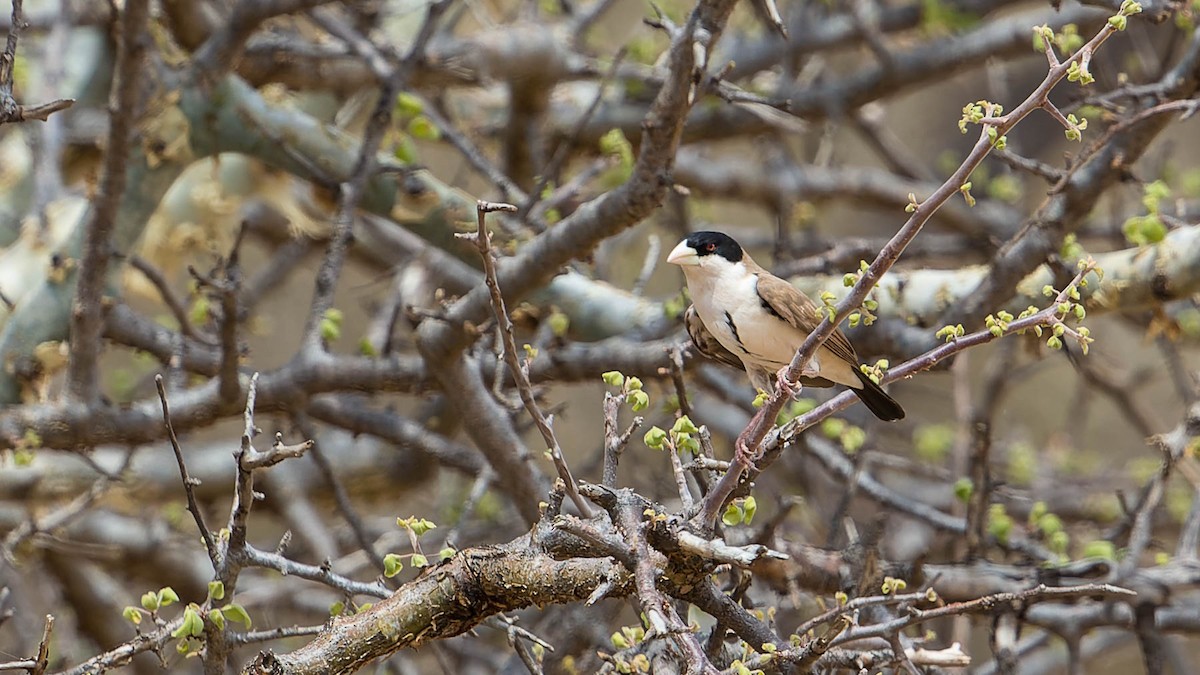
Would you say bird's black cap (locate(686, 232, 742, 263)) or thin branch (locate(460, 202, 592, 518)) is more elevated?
bird's black cap (locate(686, 232, 742, 263))

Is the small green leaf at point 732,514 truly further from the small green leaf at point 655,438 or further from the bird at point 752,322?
the bird at point 752,322

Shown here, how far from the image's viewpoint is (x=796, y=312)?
3.04m

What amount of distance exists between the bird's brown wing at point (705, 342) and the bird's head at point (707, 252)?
4.8 inches

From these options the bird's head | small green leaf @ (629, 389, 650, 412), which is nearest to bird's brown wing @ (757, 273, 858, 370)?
the bird's head

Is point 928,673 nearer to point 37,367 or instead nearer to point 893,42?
point 37,367

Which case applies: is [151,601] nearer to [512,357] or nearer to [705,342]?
[512,357]

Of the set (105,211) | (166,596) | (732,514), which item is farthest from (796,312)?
(105,211)

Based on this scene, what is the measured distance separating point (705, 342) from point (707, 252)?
0.78 feet

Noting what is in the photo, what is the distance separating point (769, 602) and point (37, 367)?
7.54ft

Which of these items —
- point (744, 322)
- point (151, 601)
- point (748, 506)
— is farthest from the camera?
point (744, 322)

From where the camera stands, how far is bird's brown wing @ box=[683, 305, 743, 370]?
3.12m

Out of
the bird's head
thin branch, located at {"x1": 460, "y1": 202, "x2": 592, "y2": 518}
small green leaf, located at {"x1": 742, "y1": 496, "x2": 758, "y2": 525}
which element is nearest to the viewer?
thin branch, located at {"x1": 460, "y1": 202, "x2": 592, "y2": 518}

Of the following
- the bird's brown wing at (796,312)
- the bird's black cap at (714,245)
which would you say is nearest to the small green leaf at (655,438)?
the bird's brown wing at (796,312)

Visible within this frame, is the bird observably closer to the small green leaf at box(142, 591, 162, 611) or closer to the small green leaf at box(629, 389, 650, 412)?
the small green leaf at box(629, 389, 650, 412)
